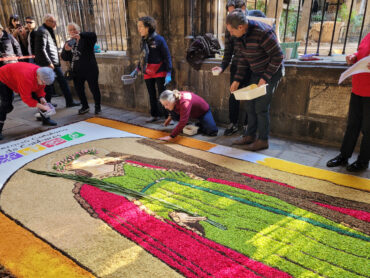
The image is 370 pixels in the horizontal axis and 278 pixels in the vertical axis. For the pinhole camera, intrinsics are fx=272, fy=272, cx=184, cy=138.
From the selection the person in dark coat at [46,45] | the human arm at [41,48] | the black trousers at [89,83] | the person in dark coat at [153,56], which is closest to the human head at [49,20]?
the person in dark coat at [46,45]

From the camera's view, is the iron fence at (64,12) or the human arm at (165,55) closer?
the human arm at (165,55)

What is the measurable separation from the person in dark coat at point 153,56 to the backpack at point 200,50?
0.33 metres

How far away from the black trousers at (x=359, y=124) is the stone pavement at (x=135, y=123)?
0.21 meters

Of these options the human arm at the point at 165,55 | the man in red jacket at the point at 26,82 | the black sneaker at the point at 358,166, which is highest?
the human arm at the point at 165,55

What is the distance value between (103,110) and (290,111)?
346 centimetres

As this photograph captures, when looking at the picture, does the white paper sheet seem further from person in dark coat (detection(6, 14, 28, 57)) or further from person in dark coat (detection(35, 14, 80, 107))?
person in dark coat (detection(6, 14, 28, 57))

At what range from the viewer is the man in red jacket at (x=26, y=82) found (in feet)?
11.5

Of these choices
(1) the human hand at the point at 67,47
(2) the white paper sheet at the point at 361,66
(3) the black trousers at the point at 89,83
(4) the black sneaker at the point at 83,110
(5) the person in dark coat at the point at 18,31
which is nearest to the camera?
(2) the white paper sheet at the point at 361,66

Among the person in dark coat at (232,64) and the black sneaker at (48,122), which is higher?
the person in dark coat at (232,64)

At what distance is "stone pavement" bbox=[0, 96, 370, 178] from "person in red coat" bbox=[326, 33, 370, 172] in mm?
92

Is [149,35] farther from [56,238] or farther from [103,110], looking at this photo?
[56,238]

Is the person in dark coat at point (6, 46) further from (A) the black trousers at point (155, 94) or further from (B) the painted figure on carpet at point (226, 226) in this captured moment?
(B) the painted figure on carpet at point (226, 226)

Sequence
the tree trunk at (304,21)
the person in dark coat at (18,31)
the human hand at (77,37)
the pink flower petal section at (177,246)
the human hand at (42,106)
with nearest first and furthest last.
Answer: the pink flower petal section at (177,246) < the human hand at (42,106) < the human hand at (77,37) < the person in dark coat at (18,31) < the tree trunk at (304,21)

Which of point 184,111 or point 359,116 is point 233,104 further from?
point 359,116
